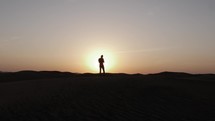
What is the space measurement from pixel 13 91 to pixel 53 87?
1917mm

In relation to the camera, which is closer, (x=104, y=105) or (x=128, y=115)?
(x=128, y=115)

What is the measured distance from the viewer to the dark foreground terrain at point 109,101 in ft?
37.5

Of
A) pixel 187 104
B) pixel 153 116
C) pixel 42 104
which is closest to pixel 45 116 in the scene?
pixel 42 104

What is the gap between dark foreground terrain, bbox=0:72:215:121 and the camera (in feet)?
37.5

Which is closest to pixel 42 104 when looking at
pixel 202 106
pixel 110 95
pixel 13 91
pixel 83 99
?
pixel 83 99

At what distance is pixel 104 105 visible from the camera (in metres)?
12.7

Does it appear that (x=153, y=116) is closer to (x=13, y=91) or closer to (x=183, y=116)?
(x=183, y=116)

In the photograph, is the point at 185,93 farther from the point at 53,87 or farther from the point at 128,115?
the point at 53,87

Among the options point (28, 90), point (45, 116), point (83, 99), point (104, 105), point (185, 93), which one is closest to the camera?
point (45, 116)

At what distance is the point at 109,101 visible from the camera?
43.5 feet

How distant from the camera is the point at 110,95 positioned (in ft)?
46.8

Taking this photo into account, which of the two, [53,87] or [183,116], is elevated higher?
[53,87]

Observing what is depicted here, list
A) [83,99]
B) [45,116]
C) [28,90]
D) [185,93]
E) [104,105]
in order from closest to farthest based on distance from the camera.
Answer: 1. [45,116]
2. [104,105]
3. [83,99]
4. [185,93]
5. [28,90]

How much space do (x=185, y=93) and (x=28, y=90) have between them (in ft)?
24.0
